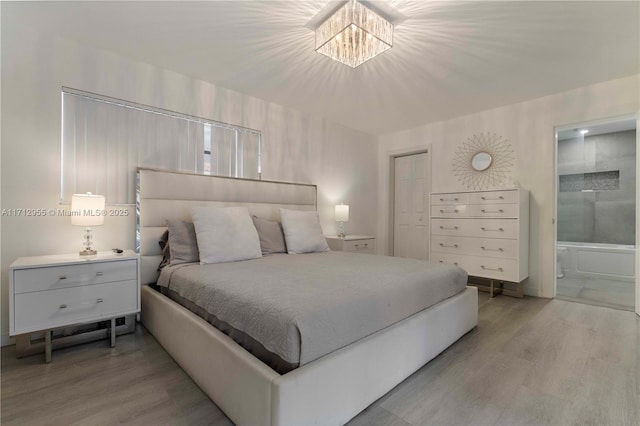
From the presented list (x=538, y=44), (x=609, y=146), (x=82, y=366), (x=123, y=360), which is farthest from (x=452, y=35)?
(x=609, y=146)

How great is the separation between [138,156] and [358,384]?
266cm

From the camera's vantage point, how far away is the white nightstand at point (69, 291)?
1760mm

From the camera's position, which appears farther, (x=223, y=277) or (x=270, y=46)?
(x=270, y=46)

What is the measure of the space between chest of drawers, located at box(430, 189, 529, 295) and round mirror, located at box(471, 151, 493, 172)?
636 mm

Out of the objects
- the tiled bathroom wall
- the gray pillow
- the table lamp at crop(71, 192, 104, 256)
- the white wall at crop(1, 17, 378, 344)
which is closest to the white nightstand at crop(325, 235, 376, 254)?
the white wall at crop(1, 17, 378, 344)

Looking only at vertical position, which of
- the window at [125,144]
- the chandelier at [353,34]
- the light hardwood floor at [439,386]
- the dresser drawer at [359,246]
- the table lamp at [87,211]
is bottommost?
the light hardwood floor at [439,386]

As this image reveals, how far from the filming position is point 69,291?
1.91 metres

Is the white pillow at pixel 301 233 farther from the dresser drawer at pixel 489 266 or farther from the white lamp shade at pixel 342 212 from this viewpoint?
the dresser drawer at pixel 489 266

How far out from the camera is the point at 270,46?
2.37 meters

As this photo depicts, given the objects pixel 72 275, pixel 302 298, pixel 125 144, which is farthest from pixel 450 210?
pixel 72 275

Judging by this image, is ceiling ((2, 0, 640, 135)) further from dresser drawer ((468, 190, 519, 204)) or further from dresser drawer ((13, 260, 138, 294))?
dresser drawer ((13, 260, 138, 294))

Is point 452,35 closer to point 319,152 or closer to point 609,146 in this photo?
point 319,152

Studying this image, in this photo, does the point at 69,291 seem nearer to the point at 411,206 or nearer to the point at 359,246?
the point at 359,246

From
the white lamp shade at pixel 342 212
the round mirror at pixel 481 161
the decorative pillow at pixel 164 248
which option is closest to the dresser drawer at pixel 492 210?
the round mirror at pixel 481 161
